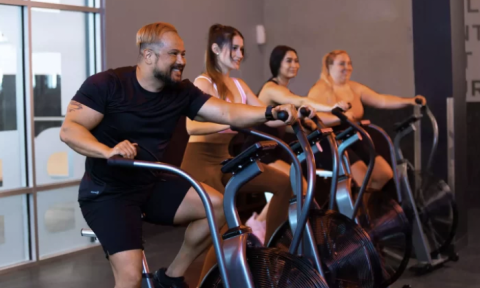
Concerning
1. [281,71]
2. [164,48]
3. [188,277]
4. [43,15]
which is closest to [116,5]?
[43,15]

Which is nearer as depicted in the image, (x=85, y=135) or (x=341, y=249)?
(x=85, y=135)

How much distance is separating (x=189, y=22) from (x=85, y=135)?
388cm

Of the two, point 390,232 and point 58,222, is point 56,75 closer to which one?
point 58,222

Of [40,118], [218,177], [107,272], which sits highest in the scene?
[40,118]

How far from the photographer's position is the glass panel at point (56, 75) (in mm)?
5129

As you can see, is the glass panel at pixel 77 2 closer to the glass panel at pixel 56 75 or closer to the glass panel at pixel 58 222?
the glass panel at pixel 56 75

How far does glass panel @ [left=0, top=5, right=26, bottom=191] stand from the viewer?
4840mm

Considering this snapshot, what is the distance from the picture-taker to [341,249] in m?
3.29

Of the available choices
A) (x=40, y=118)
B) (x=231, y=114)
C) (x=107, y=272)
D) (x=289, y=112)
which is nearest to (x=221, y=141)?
A: (x=231, y=114)

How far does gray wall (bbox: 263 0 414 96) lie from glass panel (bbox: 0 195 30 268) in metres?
3.13

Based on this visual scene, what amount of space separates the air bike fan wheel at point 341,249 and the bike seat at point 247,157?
90cm

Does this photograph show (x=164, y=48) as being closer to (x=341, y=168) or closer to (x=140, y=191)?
(x=140, y=191)

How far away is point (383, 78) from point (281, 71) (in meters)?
2.29

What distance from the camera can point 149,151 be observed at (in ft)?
8.90
